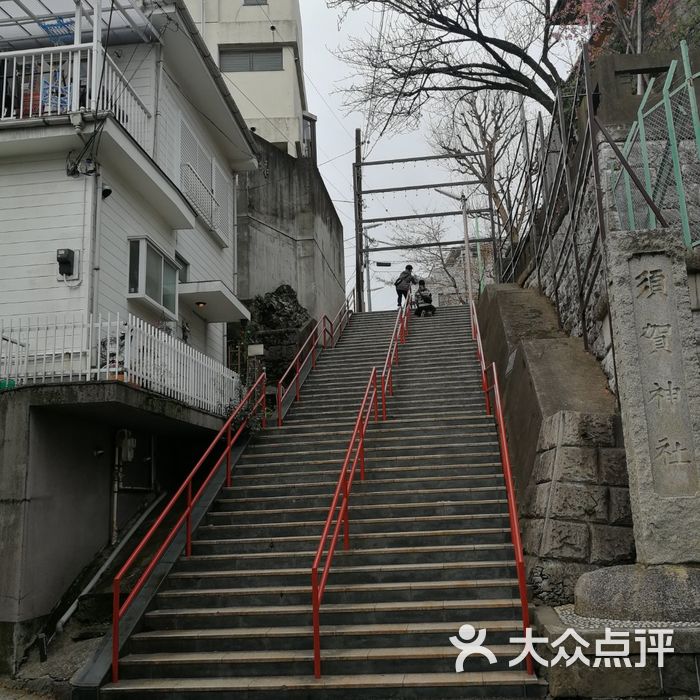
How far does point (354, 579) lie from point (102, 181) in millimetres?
6669

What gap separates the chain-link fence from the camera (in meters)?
8.44

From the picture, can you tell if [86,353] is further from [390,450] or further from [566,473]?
[566,473]

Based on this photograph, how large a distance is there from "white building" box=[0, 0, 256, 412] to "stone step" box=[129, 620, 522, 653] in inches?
133

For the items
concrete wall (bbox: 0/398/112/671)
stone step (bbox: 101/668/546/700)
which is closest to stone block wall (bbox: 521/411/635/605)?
stone step (bbox: 101/668/546/700)

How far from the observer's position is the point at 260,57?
25.1 m

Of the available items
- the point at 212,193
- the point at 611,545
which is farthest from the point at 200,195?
the point at 611,545

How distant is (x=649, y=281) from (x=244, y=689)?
5.21 m

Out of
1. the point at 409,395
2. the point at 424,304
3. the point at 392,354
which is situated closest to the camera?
the point at 409,395

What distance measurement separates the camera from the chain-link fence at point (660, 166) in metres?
8.44

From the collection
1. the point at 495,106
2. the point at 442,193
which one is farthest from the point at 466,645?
the point at 495,106

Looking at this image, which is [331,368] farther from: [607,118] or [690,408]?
[690,408]

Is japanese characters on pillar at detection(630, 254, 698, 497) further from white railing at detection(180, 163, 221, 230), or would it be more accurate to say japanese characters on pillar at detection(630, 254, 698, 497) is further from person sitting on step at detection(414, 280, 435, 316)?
person sitting on step at detection(414, 280, 435, 316)

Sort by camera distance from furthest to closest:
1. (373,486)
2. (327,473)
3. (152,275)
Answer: (152,275) < (327,473) < (373,486)

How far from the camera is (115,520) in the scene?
960 centimetres
